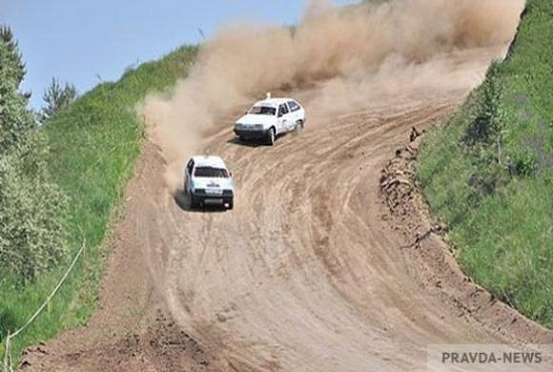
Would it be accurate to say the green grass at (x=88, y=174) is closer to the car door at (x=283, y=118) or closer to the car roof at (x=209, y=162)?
the car roof at (x=209, y=162)

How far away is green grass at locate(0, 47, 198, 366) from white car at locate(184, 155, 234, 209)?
332 centimetres

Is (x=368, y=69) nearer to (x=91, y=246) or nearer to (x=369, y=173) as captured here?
(x=369, y=173)

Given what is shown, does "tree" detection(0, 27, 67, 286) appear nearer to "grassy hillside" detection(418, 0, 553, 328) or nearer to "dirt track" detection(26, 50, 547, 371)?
"dirt track" detection(26, 50, 547, 371)

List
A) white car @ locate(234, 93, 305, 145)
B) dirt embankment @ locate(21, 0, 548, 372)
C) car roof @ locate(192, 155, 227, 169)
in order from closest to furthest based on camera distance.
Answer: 1. dirt embankment @ locate(21, 0, 548, 372)
2. car roof @ locate(192, 155, 227, 169)
3. white car @ locate(234, 93, 305, 145)

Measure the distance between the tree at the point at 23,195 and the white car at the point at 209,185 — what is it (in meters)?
8.89

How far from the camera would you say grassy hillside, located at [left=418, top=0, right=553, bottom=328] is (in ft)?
93.8

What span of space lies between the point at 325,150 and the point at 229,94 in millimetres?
12956

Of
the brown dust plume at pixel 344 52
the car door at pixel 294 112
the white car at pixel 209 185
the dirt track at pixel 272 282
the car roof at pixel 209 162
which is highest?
the brown dust plume at pixel 344 52

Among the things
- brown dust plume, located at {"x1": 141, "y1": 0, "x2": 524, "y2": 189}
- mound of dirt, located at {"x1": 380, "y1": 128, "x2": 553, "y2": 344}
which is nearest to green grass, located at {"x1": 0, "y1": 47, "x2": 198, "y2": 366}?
brown dust plume, located at {"x1": 141, "y1": 0, "x2": 524, "y2": 189}

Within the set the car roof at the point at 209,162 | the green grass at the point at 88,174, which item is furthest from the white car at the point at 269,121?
the car roof at the point at 209,162

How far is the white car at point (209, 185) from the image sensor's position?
3844cm

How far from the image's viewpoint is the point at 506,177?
108 ft

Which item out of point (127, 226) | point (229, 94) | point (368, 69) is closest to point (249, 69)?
point (229, 94)

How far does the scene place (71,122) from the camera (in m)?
49.0
